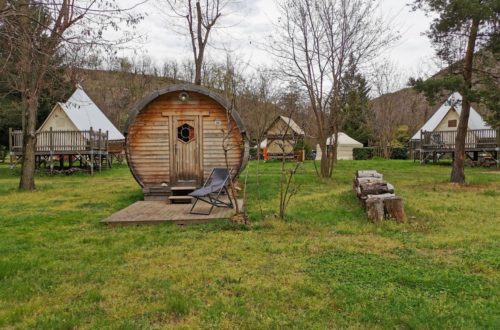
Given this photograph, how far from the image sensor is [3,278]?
5.11 metres

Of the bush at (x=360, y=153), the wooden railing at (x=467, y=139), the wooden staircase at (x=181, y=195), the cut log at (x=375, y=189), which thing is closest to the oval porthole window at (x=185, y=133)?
the wooden staircase at (x=181, y=195)

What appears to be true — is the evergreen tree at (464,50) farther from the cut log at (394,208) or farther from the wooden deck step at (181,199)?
the wooden deck step at (181,199)

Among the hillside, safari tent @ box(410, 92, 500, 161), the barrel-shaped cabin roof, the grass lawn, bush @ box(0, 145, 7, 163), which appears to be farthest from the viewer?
the hillside

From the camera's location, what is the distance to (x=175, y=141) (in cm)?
1198

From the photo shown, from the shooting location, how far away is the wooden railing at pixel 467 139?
919 inches

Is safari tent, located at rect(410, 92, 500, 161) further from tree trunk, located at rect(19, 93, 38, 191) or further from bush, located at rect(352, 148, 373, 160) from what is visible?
tree trunk, located at rect(19, 93, 38, 191)

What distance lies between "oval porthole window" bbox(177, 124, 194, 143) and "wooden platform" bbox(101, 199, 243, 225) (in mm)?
2347

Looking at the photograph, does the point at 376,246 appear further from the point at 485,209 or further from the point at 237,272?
the point at 485,209

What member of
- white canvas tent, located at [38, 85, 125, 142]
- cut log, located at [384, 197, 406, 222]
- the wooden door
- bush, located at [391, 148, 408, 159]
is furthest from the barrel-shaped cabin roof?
bush, located at [391, 148, 408, 159]

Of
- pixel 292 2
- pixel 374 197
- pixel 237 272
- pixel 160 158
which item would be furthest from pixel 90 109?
pixel 237 272

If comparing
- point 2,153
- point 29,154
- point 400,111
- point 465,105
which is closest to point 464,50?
point 465,105

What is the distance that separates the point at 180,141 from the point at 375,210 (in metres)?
5.91

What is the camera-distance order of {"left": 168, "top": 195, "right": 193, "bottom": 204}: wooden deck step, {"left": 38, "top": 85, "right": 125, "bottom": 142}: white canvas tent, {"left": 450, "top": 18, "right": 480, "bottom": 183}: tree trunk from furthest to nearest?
{"left": 38, "top": 85, "right": 125, "bottom": 142}: white canvas tent → {"left": 450, "top": 18, "right": 480, "bottom": 183}: tree trunk → {"left": 168, "top": 195, "right": 193, "bottom": 204}: wooden deck step

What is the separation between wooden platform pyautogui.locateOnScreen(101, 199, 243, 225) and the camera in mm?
8250
